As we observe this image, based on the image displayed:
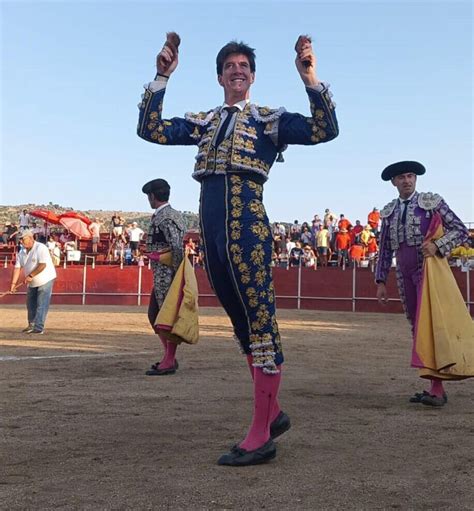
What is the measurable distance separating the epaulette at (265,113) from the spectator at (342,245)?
15.2 m

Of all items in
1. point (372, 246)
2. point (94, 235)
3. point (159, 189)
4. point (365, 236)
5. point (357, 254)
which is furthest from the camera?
point (94, 235)

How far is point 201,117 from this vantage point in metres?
2.99

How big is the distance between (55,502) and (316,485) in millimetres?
801

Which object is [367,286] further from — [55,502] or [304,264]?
[55,502]

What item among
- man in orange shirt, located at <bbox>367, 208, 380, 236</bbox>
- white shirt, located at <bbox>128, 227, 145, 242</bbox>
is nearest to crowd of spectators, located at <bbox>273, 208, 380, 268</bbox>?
man in orange shirt, located at <bbox>367, 208, 380, 236</bbox>

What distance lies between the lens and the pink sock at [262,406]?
8.63 feet

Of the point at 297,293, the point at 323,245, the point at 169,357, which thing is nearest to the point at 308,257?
the point at 323,245

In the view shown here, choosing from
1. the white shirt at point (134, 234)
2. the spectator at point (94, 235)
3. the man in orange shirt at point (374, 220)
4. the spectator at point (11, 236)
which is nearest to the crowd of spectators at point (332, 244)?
the man in orange shirt at point (374, 220)

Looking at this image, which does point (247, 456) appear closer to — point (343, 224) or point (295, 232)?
point (343, 224)

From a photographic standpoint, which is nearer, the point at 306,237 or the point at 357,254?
the point at 357,254

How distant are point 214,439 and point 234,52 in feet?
5.29

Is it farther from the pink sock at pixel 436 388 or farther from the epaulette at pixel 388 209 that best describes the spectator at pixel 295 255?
the pink sock at pixel 436 388

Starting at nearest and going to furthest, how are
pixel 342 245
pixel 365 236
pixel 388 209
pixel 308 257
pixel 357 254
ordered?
pixel 388 209, pixel 357 254, pixel 365 236, pixel 342 245, pixel 308 257

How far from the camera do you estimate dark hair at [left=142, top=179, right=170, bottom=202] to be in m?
5.39
